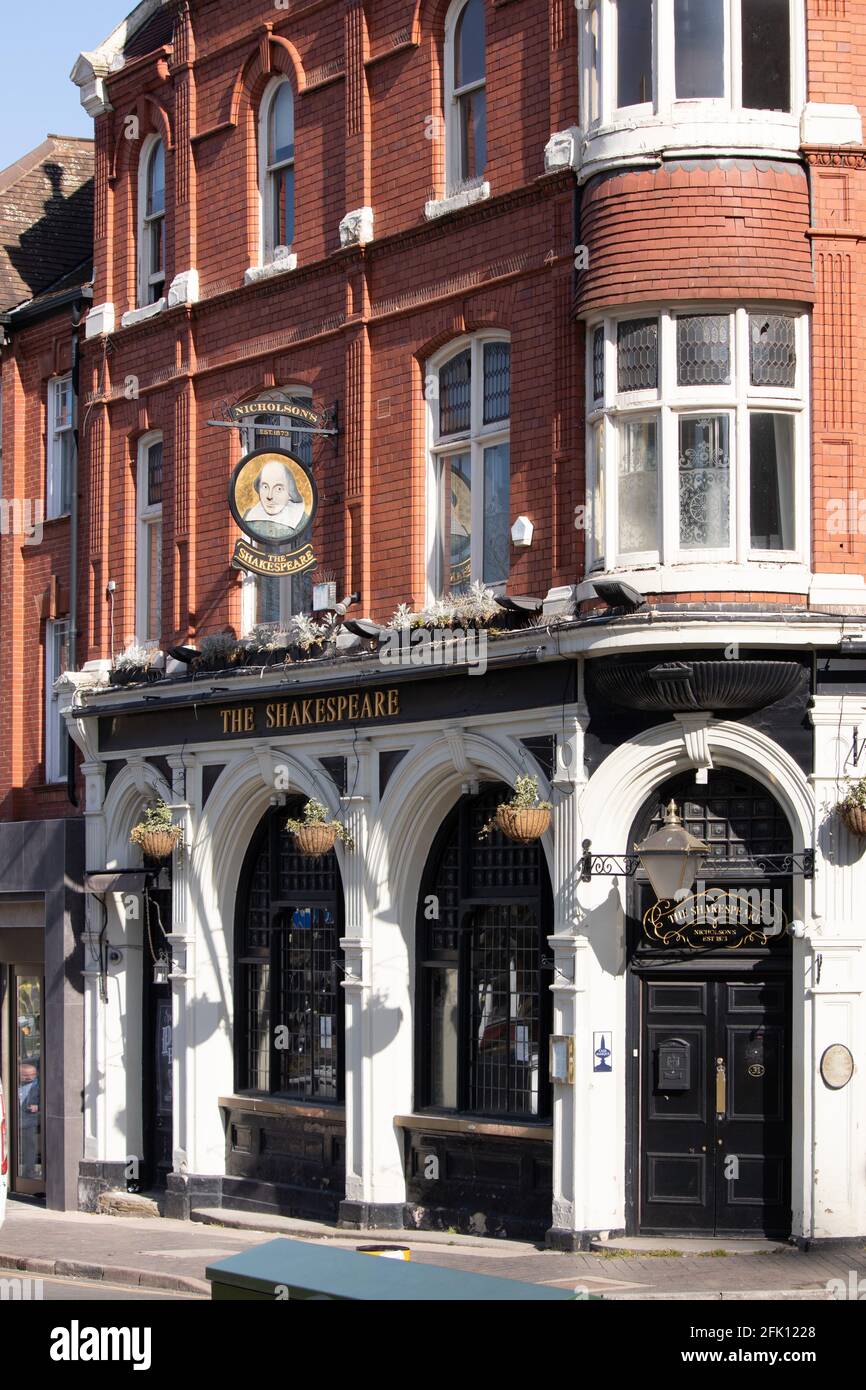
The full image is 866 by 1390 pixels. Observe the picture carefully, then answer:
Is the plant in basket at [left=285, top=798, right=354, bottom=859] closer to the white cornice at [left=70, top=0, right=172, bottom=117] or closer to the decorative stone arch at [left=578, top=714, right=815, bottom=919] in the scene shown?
the decorative stone arch at [left=578, top=714, right=815, bottom=919]

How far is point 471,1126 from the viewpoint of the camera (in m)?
19.0

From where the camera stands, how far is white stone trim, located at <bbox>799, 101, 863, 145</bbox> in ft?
56.2

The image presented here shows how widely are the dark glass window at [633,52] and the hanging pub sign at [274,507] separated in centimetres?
533

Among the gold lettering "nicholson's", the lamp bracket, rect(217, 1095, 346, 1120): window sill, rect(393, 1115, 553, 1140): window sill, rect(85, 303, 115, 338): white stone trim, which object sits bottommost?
rect(217, 1095, 346, 1120): window sill

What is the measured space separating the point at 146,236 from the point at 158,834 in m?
7.88

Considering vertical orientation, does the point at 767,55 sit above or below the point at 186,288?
above

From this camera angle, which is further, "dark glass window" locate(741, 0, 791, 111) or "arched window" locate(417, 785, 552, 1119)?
"arched window" locate(417, 785, 552, 1119)

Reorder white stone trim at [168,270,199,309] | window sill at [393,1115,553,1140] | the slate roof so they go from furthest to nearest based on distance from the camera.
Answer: the slate roof
white stone trim at [168,270,199,309]
window sill at [393,1115,553,1140]

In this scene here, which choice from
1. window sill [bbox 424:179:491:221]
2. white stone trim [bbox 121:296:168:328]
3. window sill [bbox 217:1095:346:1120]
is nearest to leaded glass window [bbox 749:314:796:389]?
window sill [bbox 424:179:491:221]

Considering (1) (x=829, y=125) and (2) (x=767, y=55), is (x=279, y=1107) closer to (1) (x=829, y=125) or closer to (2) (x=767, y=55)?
(1) (x=829, y=125)

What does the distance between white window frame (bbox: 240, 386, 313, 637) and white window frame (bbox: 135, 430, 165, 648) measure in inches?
86.8

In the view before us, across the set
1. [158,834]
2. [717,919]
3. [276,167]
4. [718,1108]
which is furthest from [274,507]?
[718,1108]

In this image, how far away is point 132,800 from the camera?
A: 24719 millimetres
